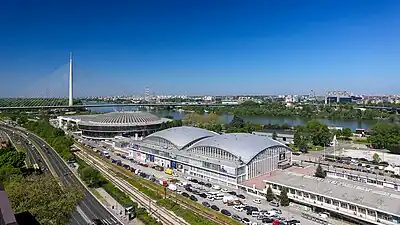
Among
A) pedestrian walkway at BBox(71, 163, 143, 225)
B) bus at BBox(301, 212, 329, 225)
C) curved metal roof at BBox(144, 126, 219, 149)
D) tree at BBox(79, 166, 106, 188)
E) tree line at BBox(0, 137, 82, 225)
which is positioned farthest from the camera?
curved metal roof at BBox(144, 126, 219, 149)

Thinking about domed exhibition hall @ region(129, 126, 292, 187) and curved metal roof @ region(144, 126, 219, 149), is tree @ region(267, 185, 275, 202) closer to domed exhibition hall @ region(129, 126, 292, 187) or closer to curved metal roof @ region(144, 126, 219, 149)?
domed exhibition hall @ region(129, 126, 292, 187)

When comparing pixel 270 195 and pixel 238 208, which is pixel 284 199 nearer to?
pixel 270 195

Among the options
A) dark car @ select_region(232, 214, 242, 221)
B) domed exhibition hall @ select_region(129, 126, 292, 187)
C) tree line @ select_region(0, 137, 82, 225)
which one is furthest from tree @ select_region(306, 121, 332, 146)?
tree line @ select_region(0, 137, 82, 225)

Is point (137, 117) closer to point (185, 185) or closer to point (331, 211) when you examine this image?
point (185, 185)

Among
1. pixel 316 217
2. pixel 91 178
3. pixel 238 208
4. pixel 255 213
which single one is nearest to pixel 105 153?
pixel 91 178

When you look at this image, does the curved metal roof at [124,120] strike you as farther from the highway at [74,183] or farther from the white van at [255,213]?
the white van at [255,213]

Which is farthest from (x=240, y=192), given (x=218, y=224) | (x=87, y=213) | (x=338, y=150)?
(x=338, y=150)
